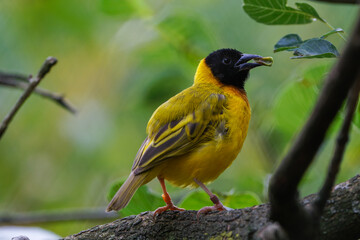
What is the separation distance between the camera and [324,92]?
1376 millimetres

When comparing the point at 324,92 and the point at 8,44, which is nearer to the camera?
the point at 324,92

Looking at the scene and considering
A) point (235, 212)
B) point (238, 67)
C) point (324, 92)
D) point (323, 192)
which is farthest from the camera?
point (238, 67)

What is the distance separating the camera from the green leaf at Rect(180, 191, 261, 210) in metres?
3.29

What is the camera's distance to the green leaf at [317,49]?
98.5 inches

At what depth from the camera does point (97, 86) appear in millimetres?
7199

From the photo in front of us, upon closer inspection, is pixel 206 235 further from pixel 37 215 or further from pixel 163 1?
pixel 163 1

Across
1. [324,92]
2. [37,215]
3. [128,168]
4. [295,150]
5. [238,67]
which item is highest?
[324,92]

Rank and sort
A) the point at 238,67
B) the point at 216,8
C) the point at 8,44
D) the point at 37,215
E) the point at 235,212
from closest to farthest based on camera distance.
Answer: the point at 235,212, the point at 37,215, the point at 238,67, the point at 8,44, the point at 216,8

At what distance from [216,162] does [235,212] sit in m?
0.98

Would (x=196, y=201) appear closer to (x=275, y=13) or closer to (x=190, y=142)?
(x=190, y=142)

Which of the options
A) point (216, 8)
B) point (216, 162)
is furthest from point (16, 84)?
point (216, 8)

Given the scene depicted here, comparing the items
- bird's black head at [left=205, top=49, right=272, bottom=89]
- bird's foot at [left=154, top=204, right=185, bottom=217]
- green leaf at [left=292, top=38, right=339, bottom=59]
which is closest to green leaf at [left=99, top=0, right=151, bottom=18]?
bird's black head at [left=205, top=49, right=272, bottom=89]

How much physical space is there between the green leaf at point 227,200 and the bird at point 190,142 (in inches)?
3.2

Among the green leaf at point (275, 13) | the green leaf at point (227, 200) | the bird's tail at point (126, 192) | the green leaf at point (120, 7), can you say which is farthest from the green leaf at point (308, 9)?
the green leaf at point (120, 7)
